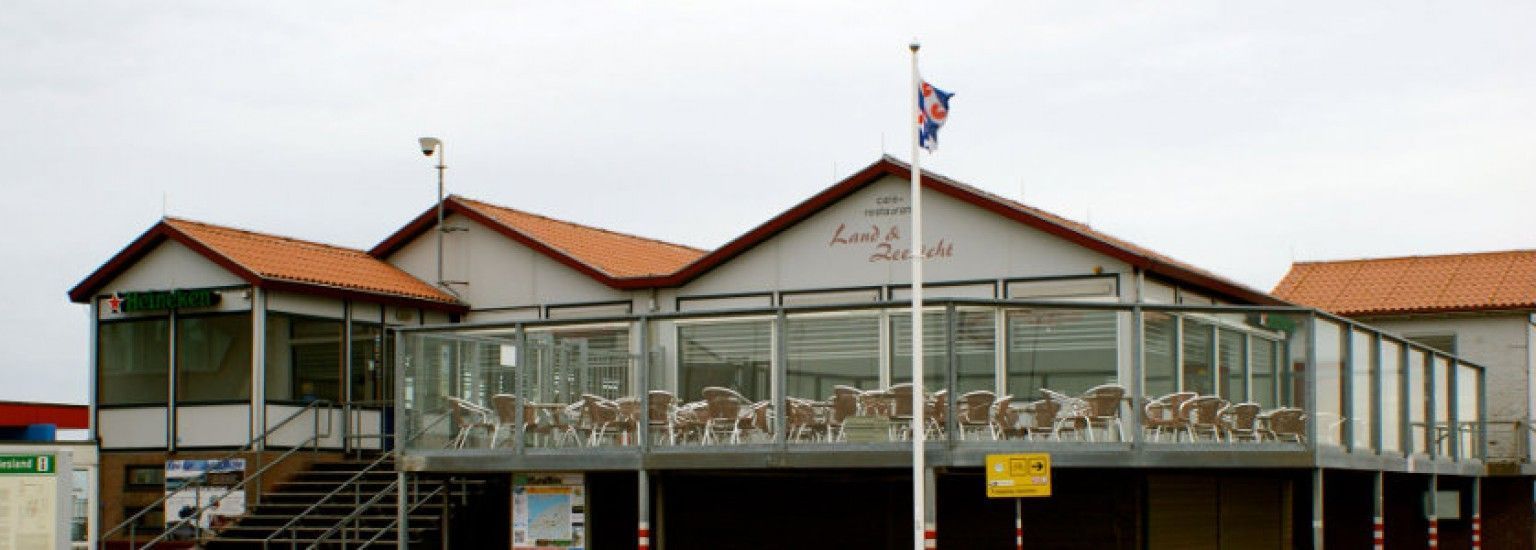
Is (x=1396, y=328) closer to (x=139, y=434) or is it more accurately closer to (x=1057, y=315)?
(x=1057, y=315)

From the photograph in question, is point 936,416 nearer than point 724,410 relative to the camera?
Yes

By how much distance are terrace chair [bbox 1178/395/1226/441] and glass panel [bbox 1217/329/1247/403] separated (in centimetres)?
19

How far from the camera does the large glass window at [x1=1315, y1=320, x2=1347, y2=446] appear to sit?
1895 cm

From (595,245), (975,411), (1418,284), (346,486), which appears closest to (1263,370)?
(975,411)

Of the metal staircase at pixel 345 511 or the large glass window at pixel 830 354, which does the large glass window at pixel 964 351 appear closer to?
the large glass window at pixel 830 354

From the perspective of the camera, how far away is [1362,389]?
20.2 m

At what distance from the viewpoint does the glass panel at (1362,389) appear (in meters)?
19.8

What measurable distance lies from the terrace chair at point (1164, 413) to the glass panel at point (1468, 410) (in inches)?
343

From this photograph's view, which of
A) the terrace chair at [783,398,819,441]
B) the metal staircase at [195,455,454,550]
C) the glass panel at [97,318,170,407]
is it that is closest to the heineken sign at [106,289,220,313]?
the glass panel at [97,318,170,407]

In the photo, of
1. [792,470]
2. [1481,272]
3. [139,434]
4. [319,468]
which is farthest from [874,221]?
[1481,272]

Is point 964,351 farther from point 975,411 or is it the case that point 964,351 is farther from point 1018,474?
point 1018,474

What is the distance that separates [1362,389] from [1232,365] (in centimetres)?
225

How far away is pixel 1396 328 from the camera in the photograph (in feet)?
107

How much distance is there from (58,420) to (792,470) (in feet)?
75.7
